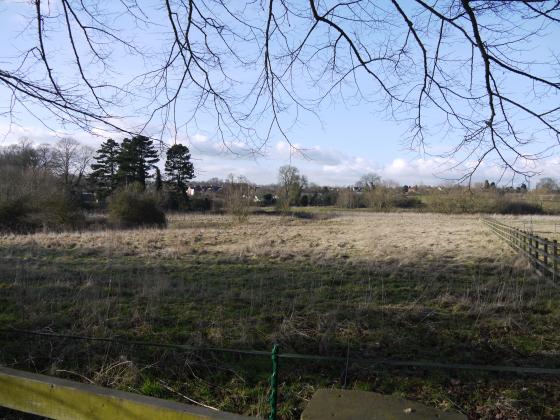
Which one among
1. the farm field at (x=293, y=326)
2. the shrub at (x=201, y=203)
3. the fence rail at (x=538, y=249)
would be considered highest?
the shrub at (x=201, y=203)

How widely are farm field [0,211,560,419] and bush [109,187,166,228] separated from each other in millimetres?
22961

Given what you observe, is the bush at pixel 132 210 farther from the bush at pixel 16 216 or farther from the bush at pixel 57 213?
the bush at pixel 16 216

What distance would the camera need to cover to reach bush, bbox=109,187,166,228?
36.5 m

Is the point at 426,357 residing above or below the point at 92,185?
below

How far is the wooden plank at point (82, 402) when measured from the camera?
8.28 feet

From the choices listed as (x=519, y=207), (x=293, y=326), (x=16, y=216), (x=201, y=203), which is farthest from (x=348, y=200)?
(x=293, y=326)

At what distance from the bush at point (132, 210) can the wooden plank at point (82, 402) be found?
34.7 metres

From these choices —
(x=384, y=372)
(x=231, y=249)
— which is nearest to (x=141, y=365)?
(x=384, y=372)

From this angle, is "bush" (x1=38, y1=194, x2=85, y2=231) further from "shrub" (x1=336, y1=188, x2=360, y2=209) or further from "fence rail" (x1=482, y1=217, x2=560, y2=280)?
"shrub" (x1=336, y1=188, x2=360, y2=209)

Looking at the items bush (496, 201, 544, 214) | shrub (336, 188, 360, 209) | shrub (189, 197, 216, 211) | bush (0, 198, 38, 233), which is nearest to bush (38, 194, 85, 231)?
bush (0, 198, 38, 233)

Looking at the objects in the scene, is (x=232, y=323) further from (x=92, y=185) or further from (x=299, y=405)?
(x=92, y=185)

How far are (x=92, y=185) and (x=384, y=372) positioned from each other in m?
58.8

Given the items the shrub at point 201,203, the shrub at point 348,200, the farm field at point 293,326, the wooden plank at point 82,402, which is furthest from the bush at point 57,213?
the shrub at point 348,200

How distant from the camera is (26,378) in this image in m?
2.90
